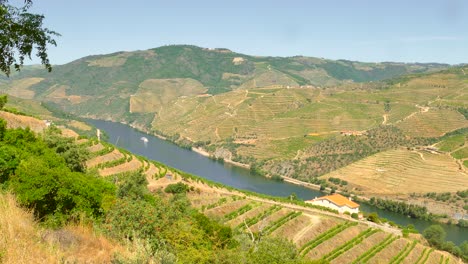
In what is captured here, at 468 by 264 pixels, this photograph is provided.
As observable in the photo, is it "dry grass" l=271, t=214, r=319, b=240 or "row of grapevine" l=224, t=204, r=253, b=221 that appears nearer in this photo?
"row of grapevine" l=224, t=204, r=253, b=221

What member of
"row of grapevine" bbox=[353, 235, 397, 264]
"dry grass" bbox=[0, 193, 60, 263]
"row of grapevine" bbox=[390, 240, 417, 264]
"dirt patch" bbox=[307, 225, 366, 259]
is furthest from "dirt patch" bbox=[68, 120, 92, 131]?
"dry grass" bbox=[0, 193, 60, 263]

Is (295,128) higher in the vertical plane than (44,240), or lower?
lower

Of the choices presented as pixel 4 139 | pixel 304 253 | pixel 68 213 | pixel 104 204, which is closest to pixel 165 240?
pixel 68 213

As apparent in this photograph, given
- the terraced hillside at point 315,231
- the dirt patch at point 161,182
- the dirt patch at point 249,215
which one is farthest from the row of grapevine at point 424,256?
the dirt patch at point 161,182

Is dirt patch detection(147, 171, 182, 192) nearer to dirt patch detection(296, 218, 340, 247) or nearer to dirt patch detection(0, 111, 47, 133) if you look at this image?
dirt patch detection(0, 111, 47, 133)

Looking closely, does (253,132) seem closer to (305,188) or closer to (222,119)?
(222,119)
